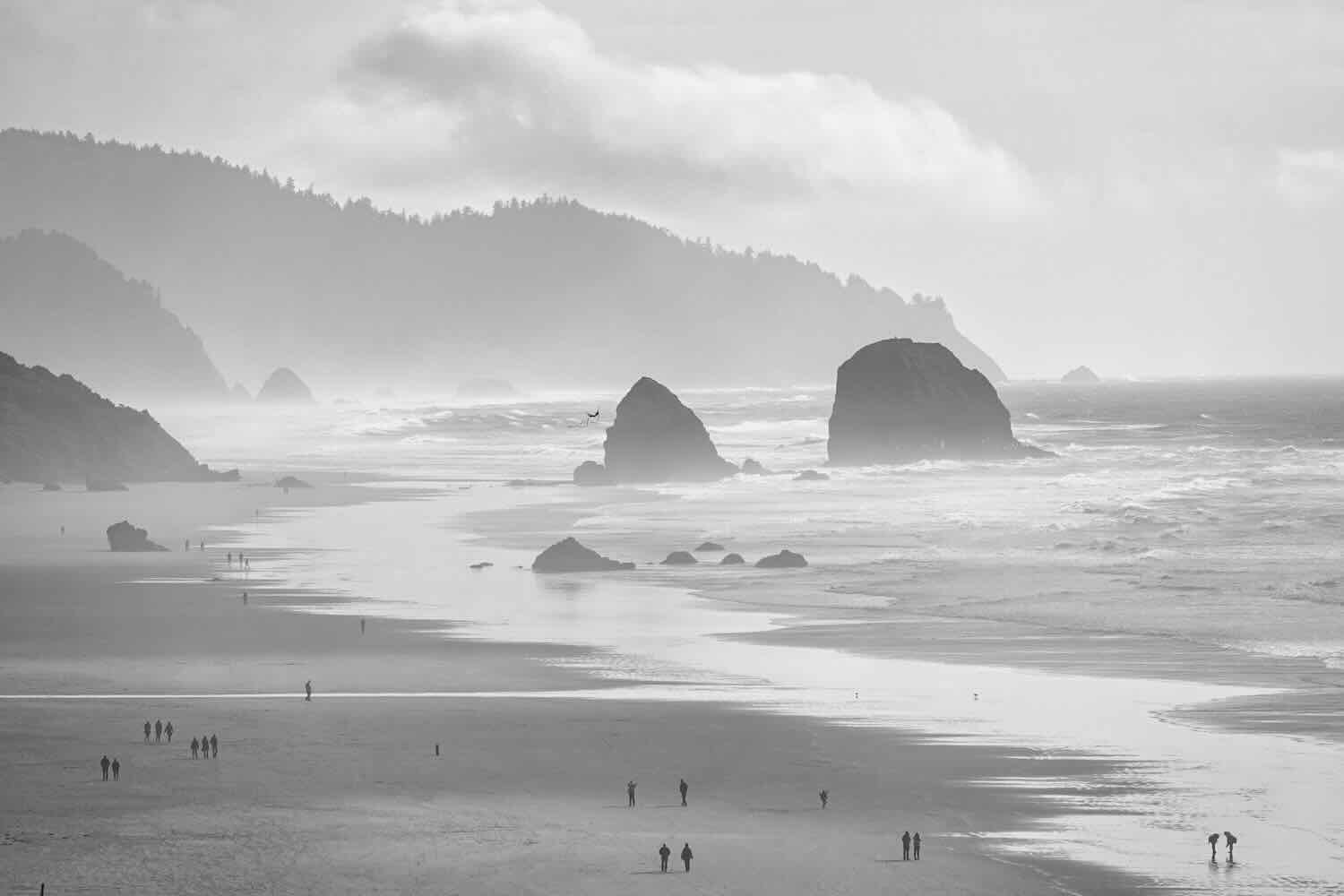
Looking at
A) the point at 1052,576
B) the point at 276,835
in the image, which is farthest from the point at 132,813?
the point at 1052,576

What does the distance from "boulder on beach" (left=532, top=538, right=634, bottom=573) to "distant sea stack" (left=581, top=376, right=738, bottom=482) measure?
3833 centimetres

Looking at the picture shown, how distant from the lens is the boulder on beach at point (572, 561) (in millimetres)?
56781

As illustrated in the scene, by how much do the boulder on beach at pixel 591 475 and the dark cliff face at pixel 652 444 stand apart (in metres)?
0.59

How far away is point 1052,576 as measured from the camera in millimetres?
54281

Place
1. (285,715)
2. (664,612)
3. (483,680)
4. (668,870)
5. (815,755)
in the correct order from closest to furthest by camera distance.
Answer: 1. (668,870)
2. (815,755)
3. (285,715)
4. (483,680)
5. (664,612)

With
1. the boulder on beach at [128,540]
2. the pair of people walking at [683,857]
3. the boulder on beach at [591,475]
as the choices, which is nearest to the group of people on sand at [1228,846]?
the pair of people walking at [683,857]

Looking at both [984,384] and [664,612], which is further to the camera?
[984,384]

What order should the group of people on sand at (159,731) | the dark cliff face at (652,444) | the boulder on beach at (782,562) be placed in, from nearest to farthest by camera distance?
the group of people on sand at (159,731)
the boulder on beach at (782,562)
the dark cliff face at (652,444)

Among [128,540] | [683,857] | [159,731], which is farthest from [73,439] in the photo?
[683,857]

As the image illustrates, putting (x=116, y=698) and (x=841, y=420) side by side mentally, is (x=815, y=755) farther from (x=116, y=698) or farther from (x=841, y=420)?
(x=841, y=420)

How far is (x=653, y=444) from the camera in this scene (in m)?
95.9

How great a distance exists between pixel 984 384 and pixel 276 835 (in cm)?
9265

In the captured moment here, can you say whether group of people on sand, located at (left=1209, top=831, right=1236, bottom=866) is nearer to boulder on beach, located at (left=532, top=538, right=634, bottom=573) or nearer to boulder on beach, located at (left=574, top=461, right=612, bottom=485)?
boulder on beach, located at (left=532, top=538, right=634, bottom=573)

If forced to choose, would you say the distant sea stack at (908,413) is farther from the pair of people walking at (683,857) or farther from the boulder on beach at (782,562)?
the pair of people walking at (683,857)
